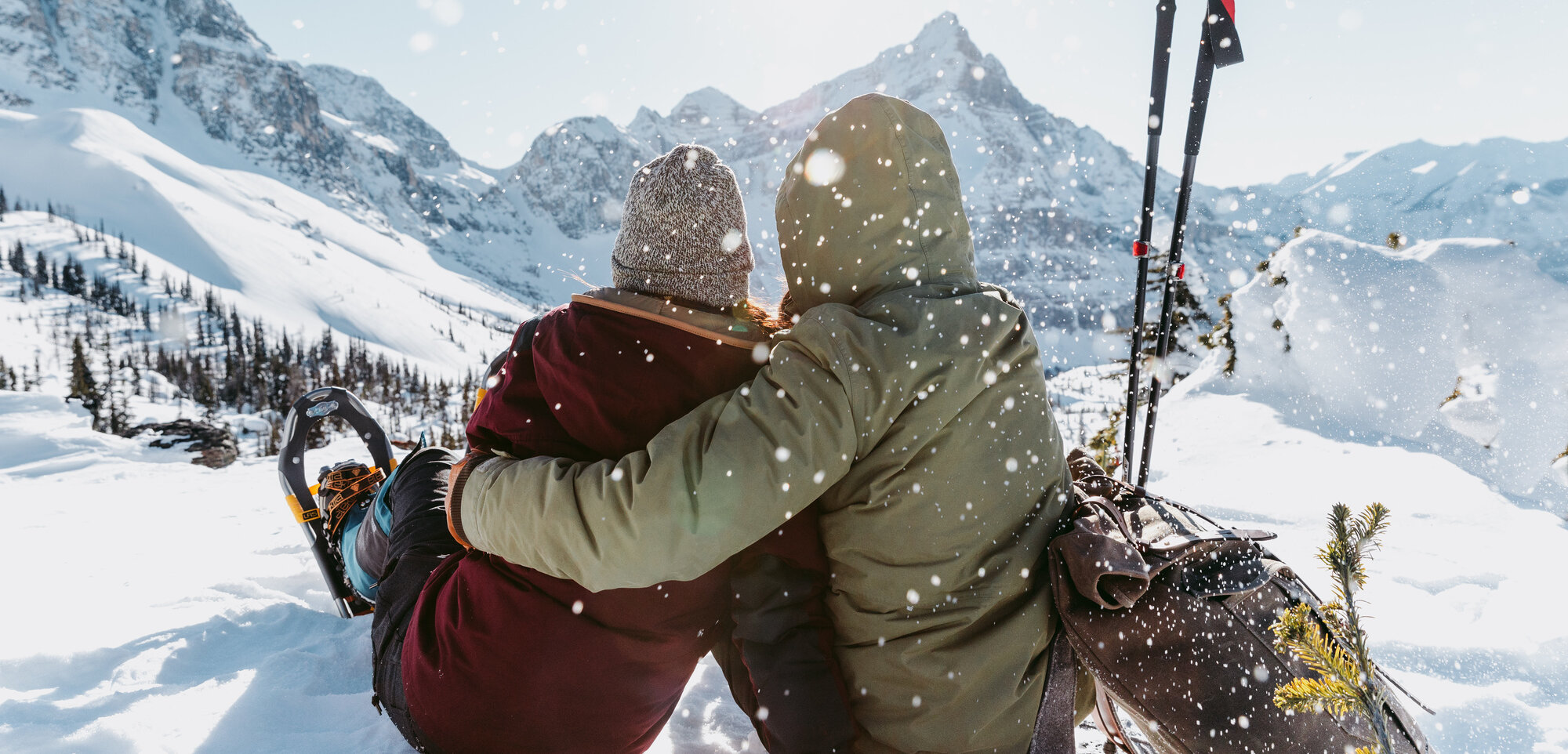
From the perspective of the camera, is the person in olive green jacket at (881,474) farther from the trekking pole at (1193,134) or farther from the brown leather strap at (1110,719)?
the trekking pole at (1193,134)

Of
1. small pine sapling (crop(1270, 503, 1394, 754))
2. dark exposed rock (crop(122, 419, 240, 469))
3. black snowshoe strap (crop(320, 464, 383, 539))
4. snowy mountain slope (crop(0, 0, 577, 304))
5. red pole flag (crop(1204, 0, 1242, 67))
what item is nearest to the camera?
small pine sapling (crop(1270, 503, 1394, 754))

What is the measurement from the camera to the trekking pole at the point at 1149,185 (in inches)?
108

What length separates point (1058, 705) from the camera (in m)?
1.58

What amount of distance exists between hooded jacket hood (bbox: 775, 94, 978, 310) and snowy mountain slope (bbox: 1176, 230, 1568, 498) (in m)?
4.45

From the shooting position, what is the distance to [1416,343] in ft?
17.5

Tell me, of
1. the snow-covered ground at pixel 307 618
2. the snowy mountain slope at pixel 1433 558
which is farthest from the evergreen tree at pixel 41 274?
the snowy mountain slope at pixel 1433 558

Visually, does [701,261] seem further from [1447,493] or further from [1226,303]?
[1226,303]

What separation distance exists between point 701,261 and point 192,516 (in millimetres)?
4807

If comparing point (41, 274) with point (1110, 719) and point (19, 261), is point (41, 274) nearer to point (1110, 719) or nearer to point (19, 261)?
point (19, 261)

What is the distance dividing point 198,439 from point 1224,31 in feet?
57.7

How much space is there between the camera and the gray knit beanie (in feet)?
5.40

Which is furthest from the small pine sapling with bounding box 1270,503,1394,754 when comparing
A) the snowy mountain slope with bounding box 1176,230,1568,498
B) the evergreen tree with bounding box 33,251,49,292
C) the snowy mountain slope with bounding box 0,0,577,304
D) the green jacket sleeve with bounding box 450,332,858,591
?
the snowy mountain slope with bounding box 0,0,577,304

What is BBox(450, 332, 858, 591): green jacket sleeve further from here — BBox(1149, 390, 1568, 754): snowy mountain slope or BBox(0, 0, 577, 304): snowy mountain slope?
BBox(0, 0, 577, 304): snowy mountain slope

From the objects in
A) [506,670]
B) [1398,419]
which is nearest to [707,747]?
[506,670]
